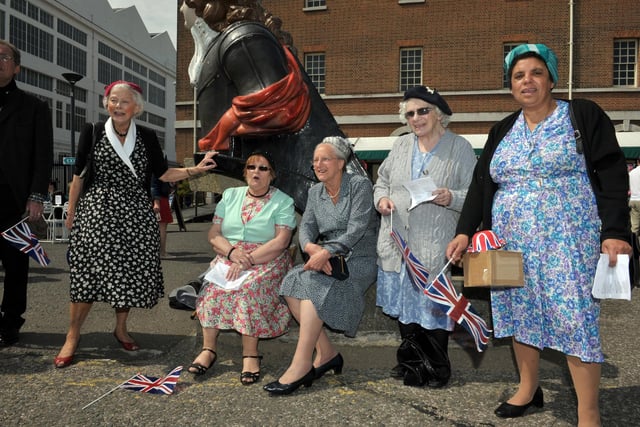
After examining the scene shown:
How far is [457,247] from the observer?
2.80 metres

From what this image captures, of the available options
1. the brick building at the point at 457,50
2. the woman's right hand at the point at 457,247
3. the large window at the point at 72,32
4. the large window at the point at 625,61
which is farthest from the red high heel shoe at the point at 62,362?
the large window at the point at 72,32

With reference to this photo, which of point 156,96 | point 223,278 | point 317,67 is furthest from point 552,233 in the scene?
point 156,96

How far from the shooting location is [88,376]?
328cm

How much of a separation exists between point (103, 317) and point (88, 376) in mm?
1615

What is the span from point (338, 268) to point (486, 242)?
2.93 ft

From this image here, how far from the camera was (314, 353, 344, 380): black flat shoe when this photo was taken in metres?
3.24

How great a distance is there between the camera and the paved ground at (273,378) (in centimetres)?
271

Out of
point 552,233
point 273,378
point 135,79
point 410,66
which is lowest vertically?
point 273,378

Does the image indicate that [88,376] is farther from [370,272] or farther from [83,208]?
[370,272]

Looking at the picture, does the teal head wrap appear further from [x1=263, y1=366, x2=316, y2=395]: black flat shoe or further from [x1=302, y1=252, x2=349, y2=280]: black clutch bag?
[x1=263, y1=366, x2=316, y2=395]: black flat shoe

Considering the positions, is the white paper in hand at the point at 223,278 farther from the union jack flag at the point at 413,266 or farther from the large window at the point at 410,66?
the large window at the point at 410,66

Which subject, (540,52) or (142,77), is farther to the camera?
(142,77)

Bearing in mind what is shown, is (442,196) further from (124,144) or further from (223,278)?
(124,144)

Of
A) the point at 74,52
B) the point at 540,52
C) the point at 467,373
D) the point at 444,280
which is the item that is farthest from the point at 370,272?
the point at 74,52
